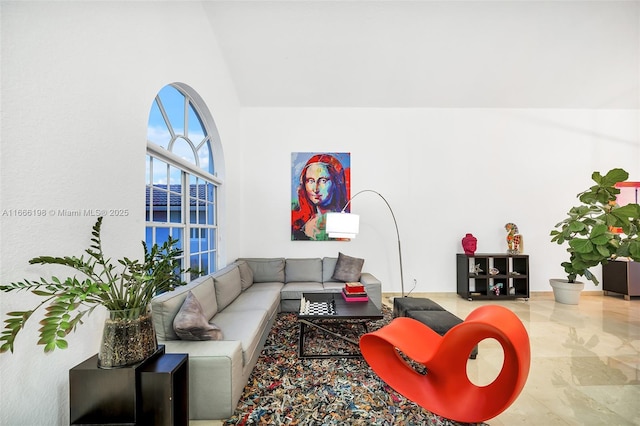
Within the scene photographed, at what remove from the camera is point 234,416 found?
6.05 ft

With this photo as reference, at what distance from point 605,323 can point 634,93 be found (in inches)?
174

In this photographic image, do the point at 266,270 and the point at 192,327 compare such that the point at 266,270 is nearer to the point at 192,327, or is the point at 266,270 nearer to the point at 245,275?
the point at 245,275

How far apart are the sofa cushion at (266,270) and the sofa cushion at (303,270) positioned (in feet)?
0.40

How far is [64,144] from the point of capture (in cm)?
152

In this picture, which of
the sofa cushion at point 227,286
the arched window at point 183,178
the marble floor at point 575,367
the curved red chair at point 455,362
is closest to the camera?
the curved red chair at point 455,362

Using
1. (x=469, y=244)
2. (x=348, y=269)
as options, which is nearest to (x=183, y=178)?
(x=348, y=269)

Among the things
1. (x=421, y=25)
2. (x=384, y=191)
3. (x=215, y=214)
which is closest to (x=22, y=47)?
(x=215, y=214)

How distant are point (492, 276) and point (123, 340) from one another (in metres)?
5.43

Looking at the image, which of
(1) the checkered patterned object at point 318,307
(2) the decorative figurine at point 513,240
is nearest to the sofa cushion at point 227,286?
(1) the checkered patterned object at point 318,307

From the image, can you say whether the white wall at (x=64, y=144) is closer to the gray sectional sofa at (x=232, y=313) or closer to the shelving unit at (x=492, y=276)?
the gray sectional sofa at (x=232, y=313)

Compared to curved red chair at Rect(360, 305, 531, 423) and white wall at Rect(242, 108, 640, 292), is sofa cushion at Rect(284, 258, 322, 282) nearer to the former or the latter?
white wall at Rect(242, 108, 640, 292)

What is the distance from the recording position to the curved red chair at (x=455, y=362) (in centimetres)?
161

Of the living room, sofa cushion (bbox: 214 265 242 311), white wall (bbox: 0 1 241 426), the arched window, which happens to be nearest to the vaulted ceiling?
the living room

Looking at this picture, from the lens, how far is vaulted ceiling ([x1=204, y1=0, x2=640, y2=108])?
12.0ft
